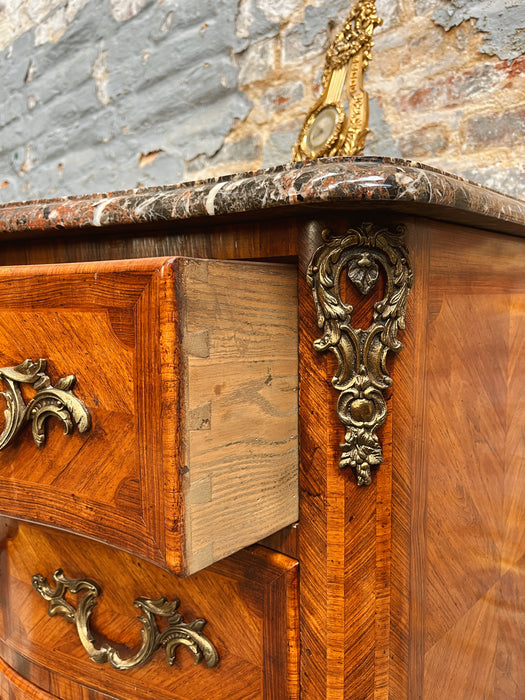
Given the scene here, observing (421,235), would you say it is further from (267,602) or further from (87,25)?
(87,25)

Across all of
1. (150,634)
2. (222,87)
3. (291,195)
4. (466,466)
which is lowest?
(150,634)

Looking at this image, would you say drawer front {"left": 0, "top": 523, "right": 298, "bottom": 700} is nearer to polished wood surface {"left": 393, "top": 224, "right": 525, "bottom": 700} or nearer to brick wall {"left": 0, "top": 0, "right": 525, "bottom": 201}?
polished wood surface {"left": 393, "top": 224, "right": 525, "bottom": 700}

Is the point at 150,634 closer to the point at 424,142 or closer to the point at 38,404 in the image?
the point at 38,404

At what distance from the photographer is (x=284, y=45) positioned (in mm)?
1230

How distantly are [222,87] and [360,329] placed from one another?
44.5 inches

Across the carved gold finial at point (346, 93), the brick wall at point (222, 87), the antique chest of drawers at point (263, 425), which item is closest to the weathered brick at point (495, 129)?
the brick wall at point (222, 87)

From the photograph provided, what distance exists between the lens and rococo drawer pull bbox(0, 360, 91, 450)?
415mm

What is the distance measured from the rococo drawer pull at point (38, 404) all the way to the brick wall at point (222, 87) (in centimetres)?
82

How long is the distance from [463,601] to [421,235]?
37 centimetres

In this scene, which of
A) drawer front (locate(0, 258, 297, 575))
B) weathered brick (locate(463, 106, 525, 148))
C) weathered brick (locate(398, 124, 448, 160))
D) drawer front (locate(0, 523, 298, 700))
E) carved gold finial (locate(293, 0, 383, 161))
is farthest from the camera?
weathered brick (locate(398, 124, 448, 160))

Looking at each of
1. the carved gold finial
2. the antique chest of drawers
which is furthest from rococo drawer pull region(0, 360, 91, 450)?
the carved gold finial

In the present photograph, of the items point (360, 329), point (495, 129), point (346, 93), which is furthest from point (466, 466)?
point (495, 129)

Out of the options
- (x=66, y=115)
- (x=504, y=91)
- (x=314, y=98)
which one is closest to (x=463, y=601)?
(x=504, y=91)

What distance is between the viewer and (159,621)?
1.71 ft
